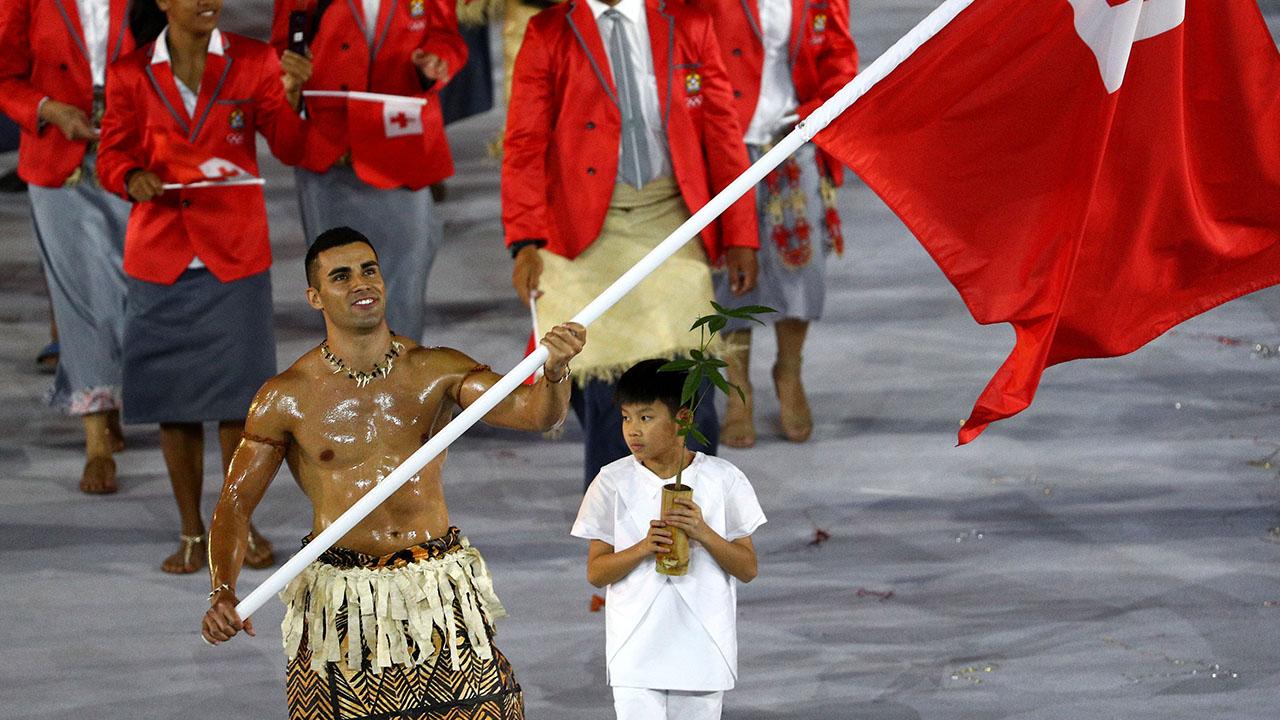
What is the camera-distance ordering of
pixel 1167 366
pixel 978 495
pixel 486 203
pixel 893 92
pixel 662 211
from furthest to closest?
1. pixel 486 203
2. pixel 1167 366
3. pixel 978 495
4. pixel 662 211
5. pixel 893 92

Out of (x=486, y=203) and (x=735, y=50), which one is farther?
(x=486, y=203)

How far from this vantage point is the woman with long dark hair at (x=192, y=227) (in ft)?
19.4

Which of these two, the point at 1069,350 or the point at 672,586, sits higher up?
the point at 1069,350

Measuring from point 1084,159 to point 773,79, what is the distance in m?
3.18

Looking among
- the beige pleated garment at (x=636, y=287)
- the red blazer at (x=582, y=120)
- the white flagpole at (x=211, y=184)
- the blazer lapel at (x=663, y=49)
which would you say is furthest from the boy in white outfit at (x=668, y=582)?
the white flagpole at (x=211, y=184)

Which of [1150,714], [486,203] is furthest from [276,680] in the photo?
[486,203]

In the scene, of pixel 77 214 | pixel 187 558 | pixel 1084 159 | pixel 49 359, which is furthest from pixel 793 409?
pixel 1084 159

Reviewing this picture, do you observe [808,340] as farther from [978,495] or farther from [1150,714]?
[1150,714]

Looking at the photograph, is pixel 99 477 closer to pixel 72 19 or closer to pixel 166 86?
pixel 72 19

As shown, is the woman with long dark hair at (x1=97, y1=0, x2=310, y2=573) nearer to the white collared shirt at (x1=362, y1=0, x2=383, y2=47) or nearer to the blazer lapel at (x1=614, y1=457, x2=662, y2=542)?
the white collared shirt at (x1=362, y1=0, x2=383, y2=47)

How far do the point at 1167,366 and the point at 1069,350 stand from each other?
4095 millimetres

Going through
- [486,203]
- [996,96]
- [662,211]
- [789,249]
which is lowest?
[486,203]

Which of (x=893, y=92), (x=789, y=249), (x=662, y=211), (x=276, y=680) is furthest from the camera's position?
(x=789, y=249)

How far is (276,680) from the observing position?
5.34 meters
